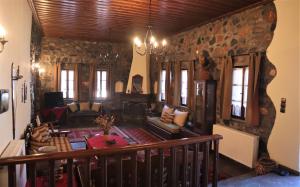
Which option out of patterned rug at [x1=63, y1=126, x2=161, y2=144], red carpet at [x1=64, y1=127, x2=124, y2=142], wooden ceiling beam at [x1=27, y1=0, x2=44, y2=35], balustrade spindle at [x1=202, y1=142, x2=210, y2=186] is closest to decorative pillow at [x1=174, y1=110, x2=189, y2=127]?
patterned rug at [x1=63, y1=126, x2=161, y2=144]

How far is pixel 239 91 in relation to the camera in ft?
16.6

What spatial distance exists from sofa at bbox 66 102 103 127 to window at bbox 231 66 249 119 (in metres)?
5.07

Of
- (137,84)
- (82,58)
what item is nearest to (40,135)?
(137,84)

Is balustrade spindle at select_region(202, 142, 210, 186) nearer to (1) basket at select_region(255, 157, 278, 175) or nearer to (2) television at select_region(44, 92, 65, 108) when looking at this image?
(1) basket at select_region(255, 157, 278, 175)

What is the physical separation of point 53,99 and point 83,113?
1140 mm

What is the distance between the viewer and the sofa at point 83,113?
8.57 meters

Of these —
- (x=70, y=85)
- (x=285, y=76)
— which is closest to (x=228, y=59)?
(x=285, y=76)

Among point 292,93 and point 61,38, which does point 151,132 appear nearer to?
point 292,93

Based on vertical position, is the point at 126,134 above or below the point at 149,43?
below

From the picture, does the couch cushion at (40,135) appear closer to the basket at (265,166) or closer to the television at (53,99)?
the television at (53,99)

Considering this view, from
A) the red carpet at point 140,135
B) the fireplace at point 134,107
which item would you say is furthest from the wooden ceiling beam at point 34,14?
the red carpet at point 140,135

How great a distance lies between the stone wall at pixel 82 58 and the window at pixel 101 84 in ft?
0.90

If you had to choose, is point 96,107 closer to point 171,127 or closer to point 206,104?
point 171,127

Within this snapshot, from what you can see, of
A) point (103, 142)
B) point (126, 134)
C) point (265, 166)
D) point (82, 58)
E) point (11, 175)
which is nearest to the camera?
point (11, 175)
